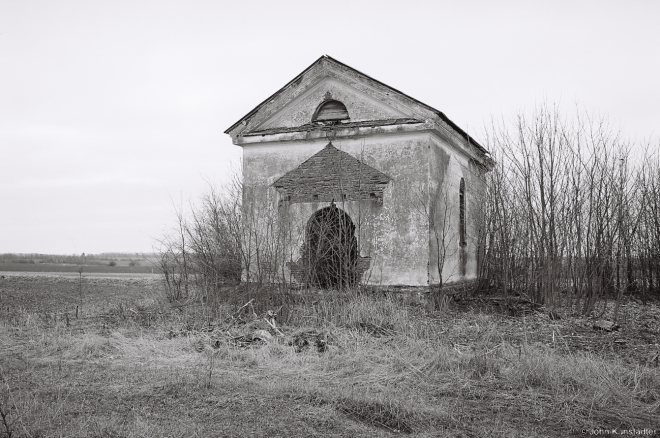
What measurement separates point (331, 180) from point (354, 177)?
0.59 meters

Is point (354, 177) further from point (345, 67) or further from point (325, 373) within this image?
point (325, 373)

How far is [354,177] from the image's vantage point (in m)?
14.5

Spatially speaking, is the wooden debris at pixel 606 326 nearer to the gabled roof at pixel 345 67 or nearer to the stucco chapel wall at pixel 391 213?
the stucco chapel wall at pixel 391 213

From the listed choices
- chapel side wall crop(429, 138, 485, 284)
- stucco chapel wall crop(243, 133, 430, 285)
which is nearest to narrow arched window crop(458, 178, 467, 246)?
chapel side wall crop(429, 138, 485, 284)

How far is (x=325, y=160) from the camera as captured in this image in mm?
14844

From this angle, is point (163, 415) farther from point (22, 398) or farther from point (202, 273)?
point (202, 273)

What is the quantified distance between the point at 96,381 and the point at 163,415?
207 centimetres

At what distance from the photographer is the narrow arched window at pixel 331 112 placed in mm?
15048

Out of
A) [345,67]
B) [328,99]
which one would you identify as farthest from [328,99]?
[345,67]

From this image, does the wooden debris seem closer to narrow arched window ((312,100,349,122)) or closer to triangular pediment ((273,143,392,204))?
triangular pediment ((273,143,392,204))

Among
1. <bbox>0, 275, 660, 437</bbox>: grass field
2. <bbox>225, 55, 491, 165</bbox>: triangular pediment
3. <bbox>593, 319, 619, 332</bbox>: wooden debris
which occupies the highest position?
<bbox>225, 55, 491, 165</bbox>: triangular pediment

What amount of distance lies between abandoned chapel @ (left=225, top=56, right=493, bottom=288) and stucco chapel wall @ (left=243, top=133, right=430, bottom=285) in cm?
2

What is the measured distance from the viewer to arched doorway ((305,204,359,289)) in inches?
543

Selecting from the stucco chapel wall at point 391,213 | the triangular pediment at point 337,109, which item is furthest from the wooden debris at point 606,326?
the triangular pediment at point 337,109
